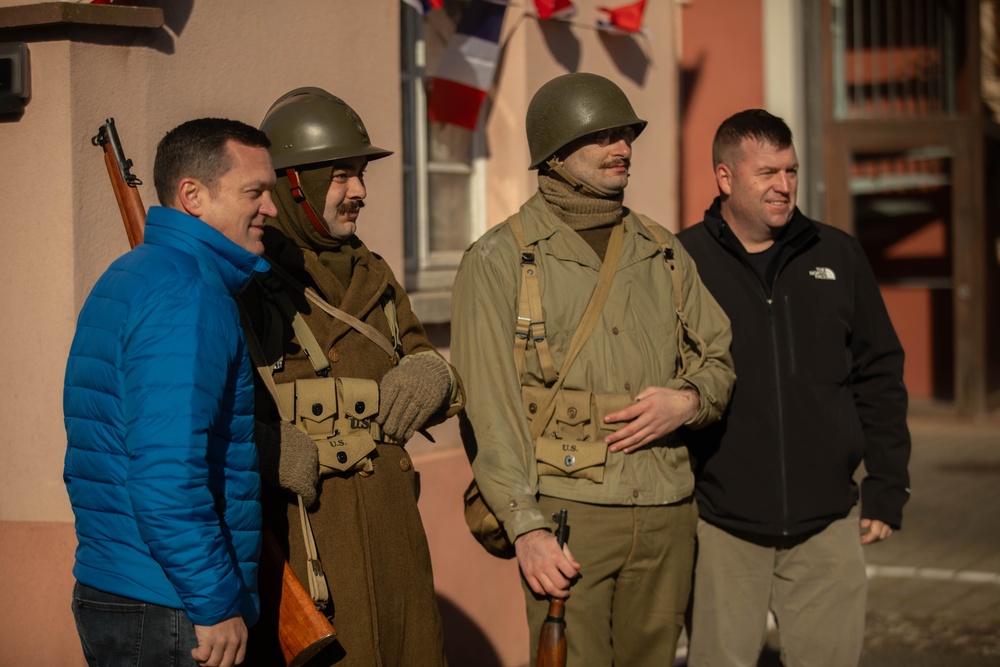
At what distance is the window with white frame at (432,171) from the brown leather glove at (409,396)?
247cm

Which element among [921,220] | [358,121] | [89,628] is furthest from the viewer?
[921,220]

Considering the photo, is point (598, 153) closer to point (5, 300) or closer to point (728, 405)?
point (728, 405)

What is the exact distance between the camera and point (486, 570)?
611cm

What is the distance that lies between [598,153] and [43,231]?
6.24 feet

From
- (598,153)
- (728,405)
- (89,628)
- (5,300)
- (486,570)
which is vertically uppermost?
(598,153)

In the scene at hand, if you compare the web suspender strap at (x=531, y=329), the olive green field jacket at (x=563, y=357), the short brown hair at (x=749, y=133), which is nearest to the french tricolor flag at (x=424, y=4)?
the short brown hair at (x=749, y=133)

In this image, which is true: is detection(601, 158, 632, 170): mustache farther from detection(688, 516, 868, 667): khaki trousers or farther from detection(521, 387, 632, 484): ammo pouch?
detection(688, 516, 868, 667): khaki trousers

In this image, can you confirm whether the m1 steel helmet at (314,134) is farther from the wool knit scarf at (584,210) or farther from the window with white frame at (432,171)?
the window with white frame at (432,171)

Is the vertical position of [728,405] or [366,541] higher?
[728,405]

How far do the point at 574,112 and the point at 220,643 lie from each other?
199 centimetres

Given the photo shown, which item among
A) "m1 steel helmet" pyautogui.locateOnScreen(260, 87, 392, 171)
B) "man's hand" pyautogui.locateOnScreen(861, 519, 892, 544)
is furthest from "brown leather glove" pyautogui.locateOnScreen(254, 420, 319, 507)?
"man's hand" pyautogui.locateOnScreen(861, 519, 892, 544)

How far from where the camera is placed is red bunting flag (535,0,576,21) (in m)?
6.55

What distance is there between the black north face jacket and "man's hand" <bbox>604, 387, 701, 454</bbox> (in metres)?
0.56

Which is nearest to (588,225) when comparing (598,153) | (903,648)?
(598,153)
